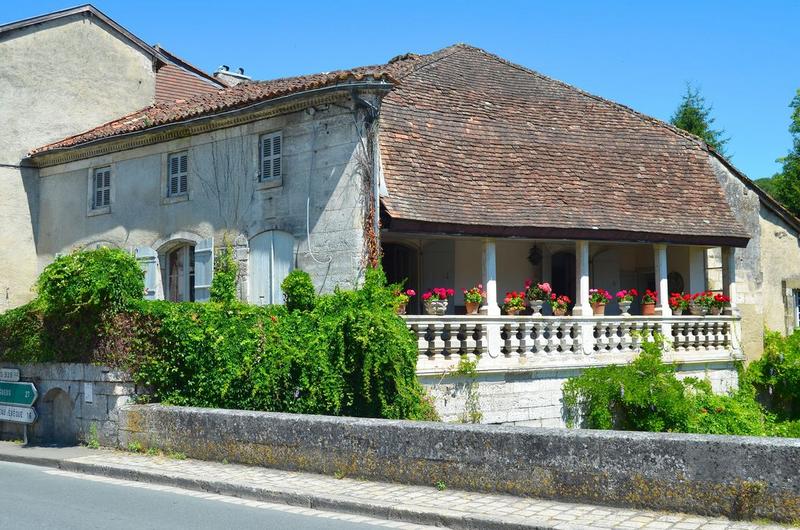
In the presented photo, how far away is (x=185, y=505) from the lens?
8594 millimetres

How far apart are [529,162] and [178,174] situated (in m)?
7.07

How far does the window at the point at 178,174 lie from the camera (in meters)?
17.4

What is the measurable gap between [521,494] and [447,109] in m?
11.0

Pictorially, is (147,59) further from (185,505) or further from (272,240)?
(185,505)

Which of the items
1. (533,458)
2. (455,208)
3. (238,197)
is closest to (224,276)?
(238,197)

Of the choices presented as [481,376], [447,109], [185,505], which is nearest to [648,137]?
[447,109]

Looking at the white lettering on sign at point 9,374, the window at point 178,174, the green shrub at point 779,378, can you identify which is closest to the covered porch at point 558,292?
the green shrub at point 779,378

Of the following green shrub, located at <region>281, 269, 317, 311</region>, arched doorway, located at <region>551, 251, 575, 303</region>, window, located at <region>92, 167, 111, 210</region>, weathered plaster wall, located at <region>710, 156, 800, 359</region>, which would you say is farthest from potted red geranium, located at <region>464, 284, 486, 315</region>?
window, located at <region>92, 167, 111, 210</region>

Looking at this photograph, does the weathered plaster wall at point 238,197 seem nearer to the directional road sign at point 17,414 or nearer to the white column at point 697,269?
the directional road sign at point 17,414

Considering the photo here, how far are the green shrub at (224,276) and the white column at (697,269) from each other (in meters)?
9.92

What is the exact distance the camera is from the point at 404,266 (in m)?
18.3

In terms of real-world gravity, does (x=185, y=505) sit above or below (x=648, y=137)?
below

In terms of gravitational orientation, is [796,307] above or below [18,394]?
above

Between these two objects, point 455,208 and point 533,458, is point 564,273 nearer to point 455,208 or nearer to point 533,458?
point 455,208
